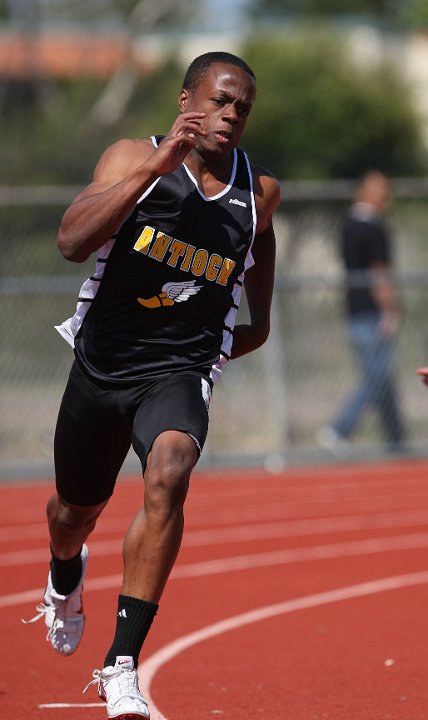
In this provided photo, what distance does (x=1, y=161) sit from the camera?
75.0 feet

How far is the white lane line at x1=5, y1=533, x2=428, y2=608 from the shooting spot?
8156mm

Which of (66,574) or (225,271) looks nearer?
(225,271)

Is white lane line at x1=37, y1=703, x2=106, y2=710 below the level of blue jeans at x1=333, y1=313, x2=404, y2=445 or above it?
above

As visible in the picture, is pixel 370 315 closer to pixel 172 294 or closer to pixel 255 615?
pixel 255 615

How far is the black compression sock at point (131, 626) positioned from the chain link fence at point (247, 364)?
9.21 metres

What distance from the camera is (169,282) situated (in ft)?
16.3

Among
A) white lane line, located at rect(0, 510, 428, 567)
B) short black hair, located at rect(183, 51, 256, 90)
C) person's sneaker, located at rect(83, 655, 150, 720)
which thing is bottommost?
white lane line, located at rect(0, 510, 428, 567)

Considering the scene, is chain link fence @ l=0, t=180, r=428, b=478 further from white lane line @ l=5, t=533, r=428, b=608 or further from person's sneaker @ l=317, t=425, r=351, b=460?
white lane line @ l=5, t=533, r=428, b=608

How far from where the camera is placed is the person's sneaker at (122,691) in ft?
14.1

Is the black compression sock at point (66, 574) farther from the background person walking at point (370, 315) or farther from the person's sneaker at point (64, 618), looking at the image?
the background person walking at point (370, 315)

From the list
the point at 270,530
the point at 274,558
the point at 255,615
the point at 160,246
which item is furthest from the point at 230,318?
the point at 270,530

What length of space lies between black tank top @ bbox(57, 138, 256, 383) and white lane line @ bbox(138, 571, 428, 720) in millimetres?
1315

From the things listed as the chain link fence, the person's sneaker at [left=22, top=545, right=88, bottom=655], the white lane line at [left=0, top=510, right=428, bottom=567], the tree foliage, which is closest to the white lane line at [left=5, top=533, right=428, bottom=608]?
the white lane line at [left=0, top=510, right=428, bottom=567]

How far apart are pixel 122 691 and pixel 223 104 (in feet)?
6.67
